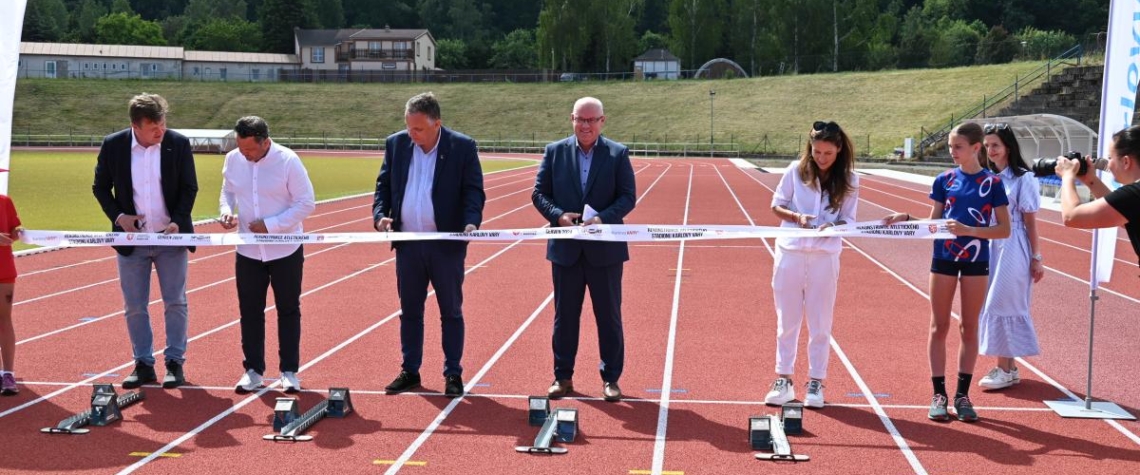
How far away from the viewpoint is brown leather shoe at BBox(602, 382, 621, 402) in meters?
6.15

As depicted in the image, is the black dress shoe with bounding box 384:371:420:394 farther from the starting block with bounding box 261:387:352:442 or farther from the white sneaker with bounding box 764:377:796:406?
the white sneaker with bounding box 764:377:796:406

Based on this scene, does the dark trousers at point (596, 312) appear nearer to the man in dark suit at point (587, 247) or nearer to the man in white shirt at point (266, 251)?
the man in dark suit at point (587, 247)

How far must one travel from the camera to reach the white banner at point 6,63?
20.9ft

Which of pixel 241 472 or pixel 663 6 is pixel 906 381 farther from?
pixel 663 6

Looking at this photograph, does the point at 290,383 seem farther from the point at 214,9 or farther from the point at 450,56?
the point at 214,9

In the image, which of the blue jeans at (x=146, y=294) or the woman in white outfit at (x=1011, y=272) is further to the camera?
the blue jeans at (x=146, y=294)

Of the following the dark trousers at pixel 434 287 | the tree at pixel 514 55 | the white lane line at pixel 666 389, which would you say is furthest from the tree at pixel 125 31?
the dark trousers at pixel 434 287

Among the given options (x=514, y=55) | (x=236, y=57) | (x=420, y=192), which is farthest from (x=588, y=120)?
(x=514, y=55)

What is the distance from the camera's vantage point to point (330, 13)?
123938 millimetres

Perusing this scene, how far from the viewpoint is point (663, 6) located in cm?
11856

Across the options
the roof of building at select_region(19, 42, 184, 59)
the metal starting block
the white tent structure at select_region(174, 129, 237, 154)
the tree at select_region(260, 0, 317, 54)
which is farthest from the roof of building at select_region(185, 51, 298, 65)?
the metal starting block

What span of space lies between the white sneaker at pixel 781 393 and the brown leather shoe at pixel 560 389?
1.20m

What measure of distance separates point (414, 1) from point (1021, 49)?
83.7 meters

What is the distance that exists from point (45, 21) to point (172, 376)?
122243mm
